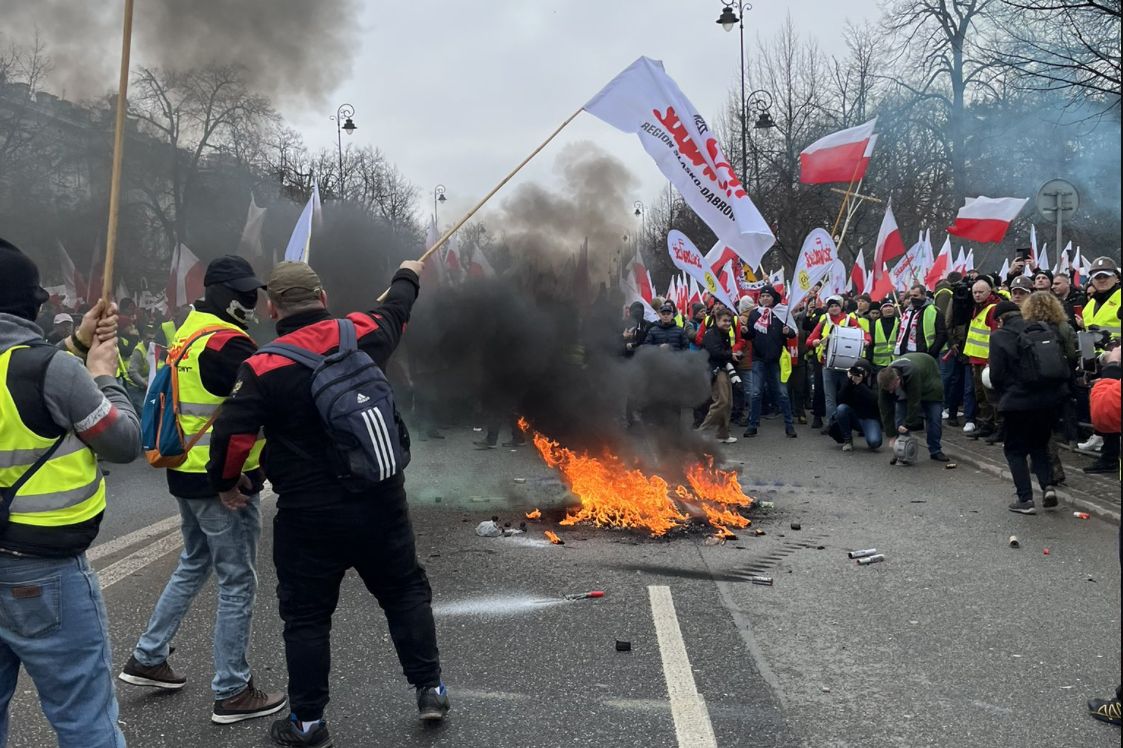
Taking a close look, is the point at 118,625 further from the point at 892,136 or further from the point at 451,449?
the point at 892,136

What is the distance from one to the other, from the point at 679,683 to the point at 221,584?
6.51ft

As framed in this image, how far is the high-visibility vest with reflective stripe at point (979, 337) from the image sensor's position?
10055 millimetres

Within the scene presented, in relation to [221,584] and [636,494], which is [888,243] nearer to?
[636,494]

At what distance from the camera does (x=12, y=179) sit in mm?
15203

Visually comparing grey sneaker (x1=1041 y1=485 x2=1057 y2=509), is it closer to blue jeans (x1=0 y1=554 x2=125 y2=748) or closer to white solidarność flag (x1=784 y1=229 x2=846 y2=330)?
white solidarność flag (x1=784 y1=229 x2=846 y2=330)

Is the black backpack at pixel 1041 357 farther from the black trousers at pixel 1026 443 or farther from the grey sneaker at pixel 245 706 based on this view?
the grey sneaker at pixel 245 706

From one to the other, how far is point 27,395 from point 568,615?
3.04m

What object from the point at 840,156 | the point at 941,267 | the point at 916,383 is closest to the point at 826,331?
the point at 916,383

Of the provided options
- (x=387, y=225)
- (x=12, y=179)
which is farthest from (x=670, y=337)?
(x=12, y=179)

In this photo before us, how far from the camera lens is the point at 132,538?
6609 millimetres

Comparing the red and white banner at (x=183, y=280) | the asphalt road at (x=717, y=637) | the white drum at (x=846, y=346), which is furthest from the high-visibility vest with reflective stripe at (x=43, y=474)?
the red and white banner at (x=183, y=280)

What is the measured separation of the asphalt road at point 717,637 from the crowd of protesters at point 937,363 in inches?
42.4

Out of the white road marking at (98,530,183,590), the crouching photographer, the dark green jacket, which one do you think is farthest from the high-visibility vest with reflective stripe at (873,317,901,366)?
the white road marking at (98,530,183,590)

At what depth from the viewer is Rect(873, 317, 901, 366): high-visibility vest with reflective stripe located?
12109 millimetres
